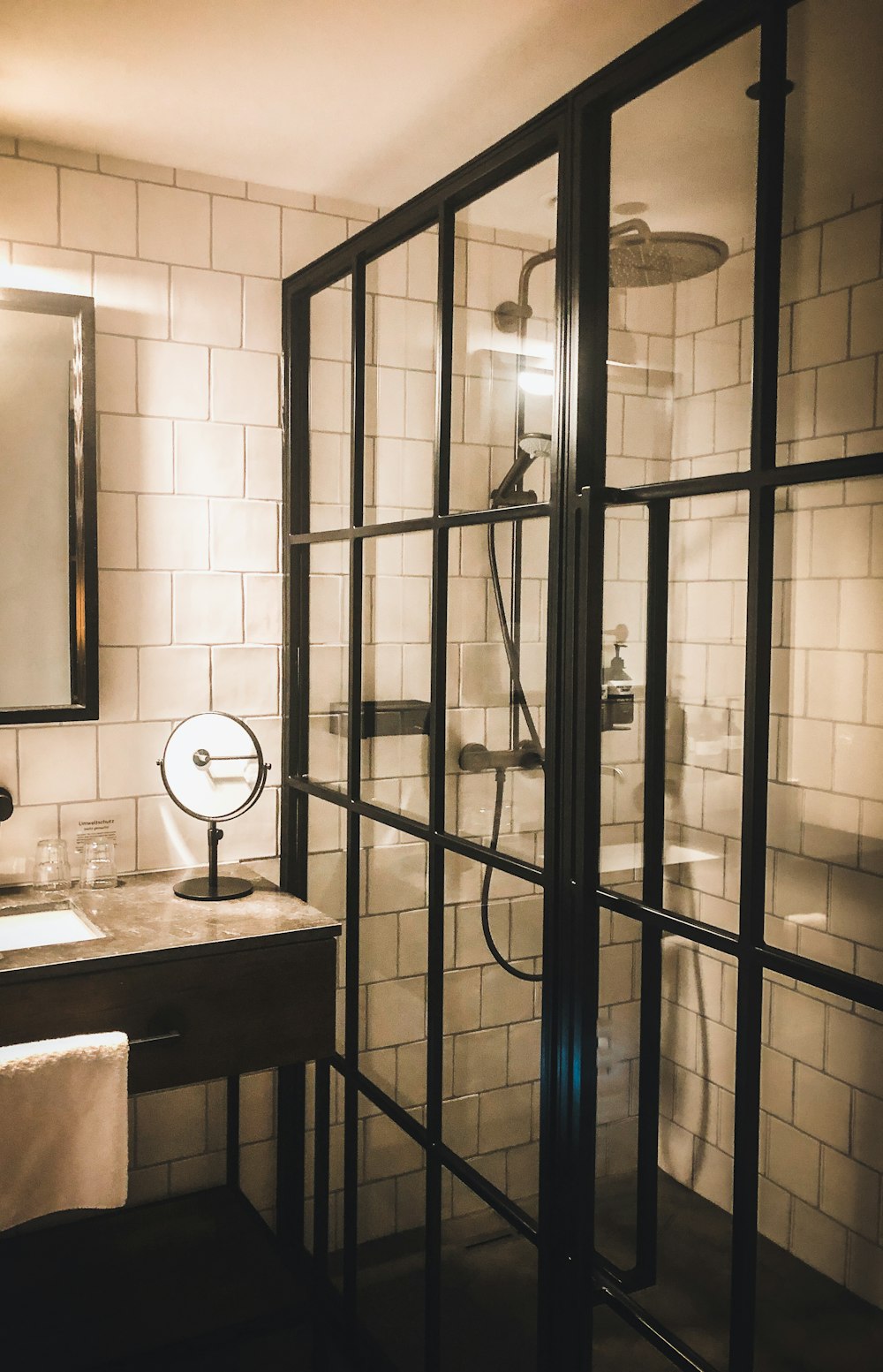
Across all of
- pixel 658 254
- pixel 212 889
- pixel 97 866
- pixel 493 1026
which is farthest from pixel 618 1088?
pixel 97 866

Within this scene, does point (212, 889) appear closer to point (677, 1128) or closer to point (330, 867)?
point (330, 867)

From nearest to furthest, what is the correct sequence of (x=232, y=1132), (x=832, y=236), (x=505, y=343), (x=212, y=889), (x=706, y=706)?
(x=832, y=236)
(x=706, y=706)
(x=505, y=343)
(x=212, y=889)
(x=232, y=1132)

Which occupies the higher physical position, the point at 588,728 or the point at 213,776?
the point at 588,728

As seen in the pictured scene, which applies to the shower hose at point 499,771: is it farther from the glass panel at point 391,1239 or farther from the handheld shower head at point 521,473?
the glass panel at point 391,1239

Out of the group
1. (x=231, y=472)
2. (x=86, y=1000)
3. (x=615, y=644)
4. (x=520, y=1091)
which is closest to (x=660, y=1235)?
(x=520, y=1091)

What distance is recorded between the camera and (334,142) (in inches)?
81.8

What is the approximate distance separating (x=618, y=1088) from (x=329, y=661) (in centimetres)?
111

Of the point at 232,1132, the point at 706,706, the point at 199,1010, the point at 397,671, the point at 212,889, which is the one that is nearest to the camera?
the point at 706,706

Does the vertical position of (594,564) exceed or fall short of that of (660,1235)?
it exceeds it

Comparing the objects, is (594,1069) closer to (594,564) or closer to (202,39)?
(594,564)

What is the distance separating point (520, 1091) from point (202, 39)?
169 cm

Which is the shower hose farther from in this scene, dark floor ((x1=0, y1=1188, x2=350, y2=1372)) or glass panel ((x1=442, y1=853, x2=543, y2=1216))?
dark floor ((x1=0, y1=1188, x2=350, y2=1372))

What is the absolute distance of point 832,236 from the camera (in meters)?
1.08

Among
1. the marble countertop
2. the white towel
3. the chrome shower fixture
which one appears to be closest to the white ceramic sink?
the marble countertop
